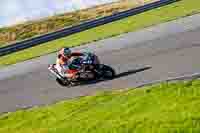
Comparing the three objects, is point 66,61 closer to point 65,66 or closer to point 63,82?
point 65,66

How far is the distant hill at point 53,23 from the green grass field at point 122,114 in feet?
77.9

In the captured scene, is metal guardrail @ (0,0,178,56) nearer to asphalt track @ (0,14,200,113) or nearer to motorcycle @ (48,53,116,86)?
asphalt track @ (0,14,200,113)

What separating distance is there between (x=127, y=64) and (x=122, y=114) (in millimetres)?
7774

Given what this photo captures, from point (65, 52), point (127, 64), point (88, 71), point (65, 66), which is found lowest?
point (127, 64)

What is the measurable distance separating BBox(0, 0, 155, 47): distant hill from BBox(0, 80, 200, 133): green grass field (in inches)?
935

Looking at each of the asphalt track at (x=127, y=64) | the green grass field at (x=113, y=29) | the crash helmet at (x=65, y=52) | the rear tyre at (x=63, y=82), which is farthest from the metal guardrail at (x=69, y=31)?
the crash helmet at (x=65, y=52)

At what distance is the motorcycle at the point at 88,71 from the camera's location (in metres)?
19.2

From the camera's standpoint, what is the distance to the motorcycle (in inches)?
755

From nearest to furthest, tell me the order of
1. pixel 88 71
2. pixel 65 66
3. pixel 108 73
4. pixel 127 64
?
pixel 108 73 → pixel 88 71 → pixel 65 66 → pixel 127 64

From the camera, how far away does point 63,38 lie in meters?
31.4

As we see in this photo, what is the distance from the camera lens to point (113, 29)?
98.3 feet

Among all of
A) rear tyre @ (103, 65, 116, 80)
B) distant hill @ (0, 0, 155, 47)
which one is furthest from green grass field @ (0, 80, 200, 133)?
distant hill @ (0, 0, 155, 47)

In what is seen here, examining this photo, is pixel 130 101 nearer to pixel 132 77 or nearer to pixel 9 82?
pixel 132 77

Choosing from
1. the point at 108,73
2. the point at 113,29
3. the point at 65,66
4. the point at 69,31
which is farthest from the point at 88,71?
the point at 69,31
